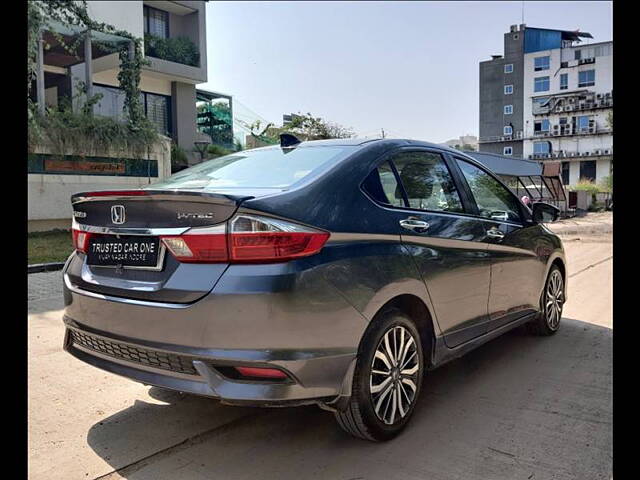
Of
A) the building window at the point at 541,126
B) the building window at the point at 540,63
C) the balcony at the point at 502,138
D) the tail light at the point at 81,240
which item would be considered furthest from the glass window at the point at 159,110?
the building window at the point at 540,63

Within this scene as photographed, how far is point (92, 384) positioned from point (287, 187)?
7.72ft

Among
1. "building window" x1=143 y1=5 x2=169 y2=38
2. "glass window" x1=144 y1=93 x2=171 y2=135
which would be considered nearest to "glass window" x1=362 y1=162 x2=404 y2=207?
"glass window" x1=144 y1=93 x2=171 y2=135

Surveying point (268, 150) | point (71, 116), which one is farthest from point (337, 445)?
point (71, 116)

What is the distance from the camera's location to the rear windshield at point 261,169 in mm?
3041

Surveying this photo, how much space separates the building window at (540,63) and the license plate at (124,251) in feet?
252

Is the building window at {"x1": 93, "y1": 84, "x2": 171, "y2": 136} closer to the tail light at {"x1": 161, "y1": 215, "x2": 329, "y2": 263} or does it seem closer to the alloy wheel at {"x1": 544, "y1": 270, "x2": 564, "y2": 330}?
the alloy wheel at {"x1": 544, "y1": 270, "x2": 564, "y2": 330}

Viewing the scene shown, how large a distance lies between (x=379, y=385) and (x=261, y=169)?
1.48 meters

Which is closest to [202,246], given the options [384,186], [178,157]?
[384,186]

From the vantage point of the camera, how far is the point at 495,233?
13.4 feet

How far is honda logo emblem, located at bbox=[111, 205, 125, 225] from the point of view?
9.40 feet

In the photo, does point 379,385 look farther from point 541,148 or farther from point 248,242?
point 541,148

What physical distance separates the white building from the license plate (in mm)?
68164
